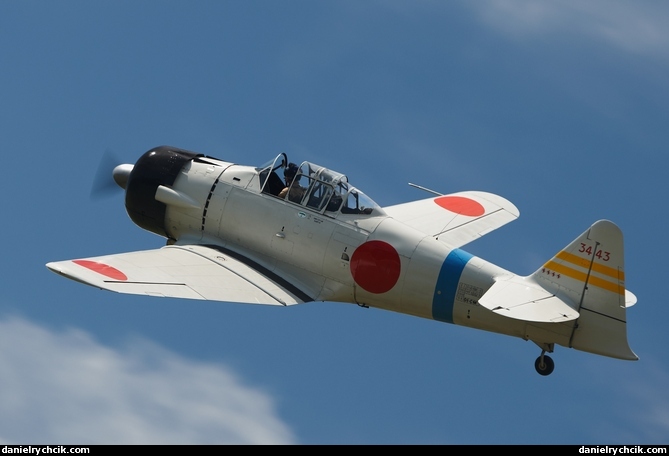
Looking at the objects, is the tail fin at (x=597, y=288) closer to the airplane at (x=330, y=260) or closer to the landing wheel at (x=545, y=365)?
the airplane at (x=330, y=260)

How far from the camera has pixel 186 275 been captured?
20859 mm

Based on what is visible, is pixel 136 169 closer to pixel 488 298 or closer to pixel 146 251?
pixel 146 251

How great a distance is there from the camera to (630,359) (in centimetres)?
1922

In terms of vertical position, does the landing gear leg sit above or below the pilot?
below

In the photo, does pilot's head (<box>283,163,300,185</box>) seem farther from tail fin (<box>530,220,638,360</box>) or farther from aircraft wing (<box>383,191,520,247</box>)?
tail fin (<box>530,220,638,360</box>)

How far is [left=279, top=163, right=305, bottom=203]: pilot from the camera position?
21.9 meters

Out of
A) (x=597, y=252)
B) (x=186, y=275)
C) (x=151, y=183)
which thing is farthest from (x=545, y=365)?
(x=151, y=183)

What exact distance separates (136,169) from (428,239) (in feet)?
19.1

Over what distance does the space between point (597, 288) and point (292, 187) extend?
5.66m

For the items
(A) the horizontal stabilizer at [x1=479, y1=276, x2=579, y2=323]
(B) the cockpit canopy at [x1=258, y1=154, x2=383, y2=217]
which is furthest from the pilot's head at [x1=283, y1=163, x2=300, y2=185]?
(A) the horizontal stabilizer at [x1=479, y1=276, x2=579, y2=323]

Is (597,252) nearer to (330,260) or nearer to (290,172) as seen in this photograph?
(330,260)

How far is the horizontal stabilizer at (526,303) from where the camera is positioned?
1895 centimetres

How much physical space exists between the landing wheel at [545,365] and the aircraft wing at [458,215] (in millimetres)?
3637

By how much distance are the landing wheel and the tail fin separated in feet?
1.57
